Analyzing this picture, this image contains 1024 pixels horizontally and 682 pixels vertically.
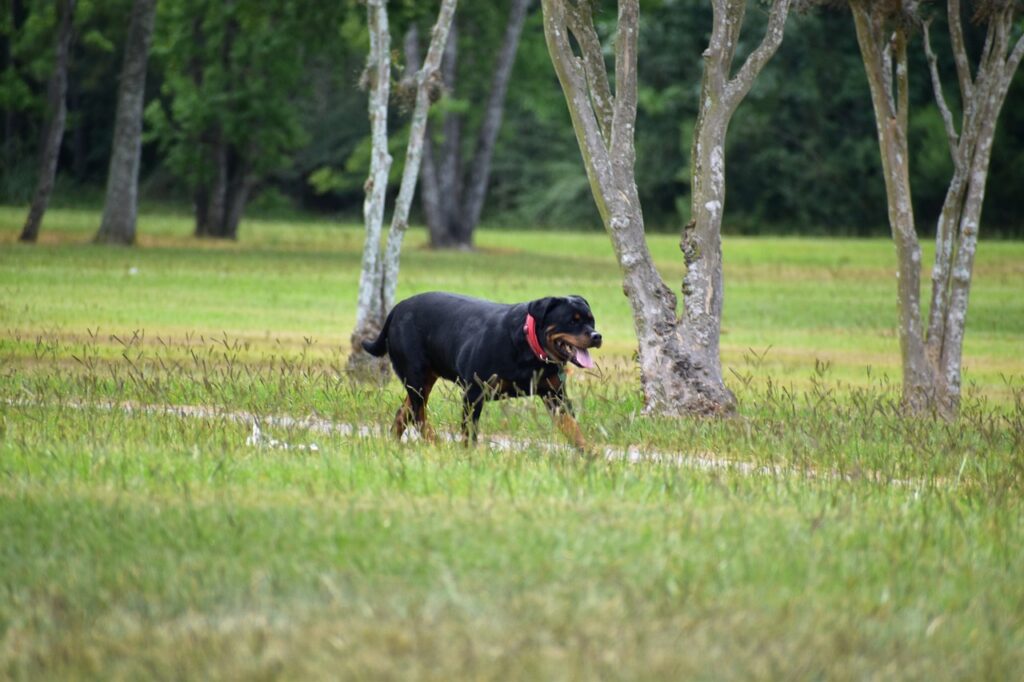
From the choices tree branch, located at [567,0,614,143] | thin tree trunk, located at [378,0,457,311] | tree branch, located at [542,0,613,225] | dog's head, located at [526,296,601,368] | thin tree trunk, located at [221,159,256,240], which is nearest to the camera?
dog's head, located at [526,296,601,368]

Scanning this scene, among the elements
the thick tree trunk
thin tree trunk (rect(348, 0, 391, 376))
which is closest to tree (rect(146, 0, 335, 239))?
the thick tree trunk

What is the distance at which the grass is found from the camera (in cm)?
548

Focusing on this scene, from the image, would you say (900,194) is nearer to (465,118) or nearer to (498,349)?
(498,349)

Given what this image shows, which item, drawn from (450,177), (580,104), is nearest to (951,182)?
(580,104)

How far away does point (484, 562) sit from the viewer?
6484 millimetres

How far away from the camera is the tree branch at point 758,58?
46.2ft

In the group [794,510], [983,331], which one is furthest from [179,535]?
[983,331]

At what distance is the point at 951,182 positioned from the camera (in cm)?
1521

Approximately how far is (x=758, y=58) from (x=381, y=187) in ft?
14.7

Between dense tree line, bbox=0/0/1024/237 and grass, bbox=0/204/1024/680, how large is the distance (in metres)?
7.00

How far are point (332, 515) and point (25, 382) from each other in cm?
683

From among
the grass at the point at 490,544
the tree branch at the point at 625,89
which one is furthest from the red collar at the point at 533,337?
the tree branch at the point at 625,89

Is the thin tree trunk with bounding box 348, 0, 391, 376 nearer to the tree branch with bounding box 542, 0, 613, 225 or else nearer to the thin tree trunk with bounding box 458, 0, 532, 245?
the tree branch with bounding box 542, 0, 613, 225

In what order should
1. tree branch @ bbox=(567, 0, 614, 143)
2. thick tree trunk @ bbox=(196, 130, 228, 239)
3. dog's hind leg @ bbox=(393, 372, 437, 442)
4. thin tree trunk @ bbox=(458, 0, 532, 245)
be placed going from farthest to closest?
thick tree trunk @ bbox=(196, 130, 228, 239) < thin tree trunk @ bbox=(458, 0, 532, 245) < tree branch @ bbox=(567, 0, 614, 143) < dog's hind leg @ bbox=(393, 372, 437, 442)
